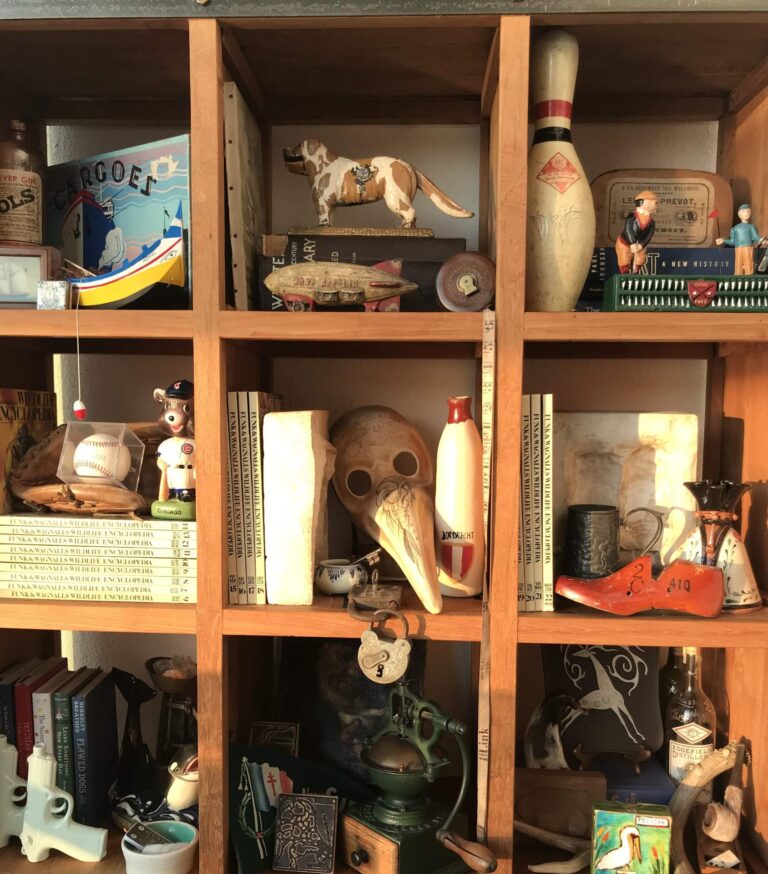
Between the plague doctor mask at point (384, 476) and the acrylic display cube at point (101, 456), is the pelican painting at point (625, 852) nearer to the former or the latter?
the plague doctor mask at point (384, 476)

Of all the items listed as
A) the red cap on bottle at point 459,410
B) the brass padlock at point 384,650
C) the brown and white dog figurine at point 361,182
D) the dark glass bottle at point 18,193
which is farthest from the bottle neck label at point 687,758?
the dark glass bottle at point 18,193

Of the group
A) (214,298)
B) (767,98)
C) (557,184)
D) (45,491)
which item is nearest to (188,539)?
(45,491)

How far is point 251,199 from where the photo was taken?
3.81 ft

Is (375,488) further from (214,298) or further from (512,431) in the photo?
(214,298)

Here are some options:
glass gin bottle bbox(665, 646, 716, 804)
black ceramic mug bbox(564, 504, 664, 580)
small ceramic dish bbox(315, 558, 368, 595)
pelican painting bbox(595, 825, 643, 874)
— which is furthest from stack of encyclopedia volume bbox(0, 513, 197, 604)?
glass gin bottle bbox(665, 646, 716, 804)

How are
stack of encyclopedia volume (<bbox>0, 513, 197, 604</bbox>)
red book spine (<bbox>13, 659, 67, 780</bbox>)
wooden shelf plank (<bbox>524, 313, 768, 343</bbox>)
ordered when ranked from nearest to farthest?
wooden shelf plank (<bbox>524, 313, 768, 343</bbox>) → stack of encyclopedia volume (<bbox>0, 513, 197, 604</bbox>) → red book spine (<bbox>13, 659, 67, 780</bbox>)

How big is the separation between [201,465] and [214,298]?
22 cm

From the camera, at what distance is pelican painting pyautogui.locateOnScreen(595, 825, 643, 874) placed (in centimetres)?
100

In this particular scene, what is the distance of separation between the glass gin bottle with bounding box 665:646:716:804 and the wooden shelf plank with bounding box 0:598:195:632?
763 mm

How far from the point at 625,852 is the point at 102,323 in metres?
1.00

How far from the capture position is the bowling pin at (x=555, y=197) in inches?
39.2

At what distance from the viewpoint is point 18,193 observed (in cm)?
112

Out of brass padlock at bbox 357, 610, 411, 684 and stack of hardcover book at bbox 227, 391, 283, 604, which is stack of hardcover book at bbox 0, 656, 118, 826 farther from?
brass padlock at bbox 357, 610, 411, 684

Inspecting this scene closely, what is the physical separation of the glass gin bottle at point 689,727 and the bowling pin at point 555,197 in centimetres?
59
